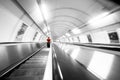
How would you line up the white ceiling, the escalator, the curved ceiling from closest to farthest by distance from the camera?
the escalator
the white ceiling
the curved ceiling

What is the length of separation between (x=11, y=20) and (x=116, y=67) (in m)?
6.95

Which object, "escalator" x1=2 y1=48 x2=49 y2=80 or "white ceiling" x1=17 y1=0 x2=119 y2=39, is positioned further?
"white ceiling" x1=17 y1=0 x2=119 y2=39

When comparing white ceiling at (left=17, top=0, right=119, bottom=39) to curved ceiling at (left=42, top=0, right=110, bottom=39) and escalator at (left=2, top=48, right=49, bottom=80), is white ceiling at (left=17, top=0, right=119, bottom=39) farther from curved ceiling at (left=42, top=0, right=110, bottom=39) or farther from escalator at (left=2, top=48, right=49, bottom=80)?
escalator at (left=2, top=48, right=49, bottom=80)

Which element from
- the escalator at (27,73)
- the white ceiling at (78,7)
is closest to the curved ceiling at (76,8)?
the white ceiling at (78,7)

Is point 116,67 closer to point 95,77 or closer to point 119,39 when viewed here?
point 95,77

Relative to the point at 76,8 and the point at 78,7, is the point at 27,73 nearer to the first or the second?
the point at 78,7

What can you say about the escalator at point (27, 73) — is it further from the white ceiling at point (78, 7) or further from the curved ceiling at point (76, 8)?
the curved ceiling at point (76, 8)

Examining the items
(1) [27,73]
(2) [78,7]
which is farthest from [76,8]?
(1) [27,73]

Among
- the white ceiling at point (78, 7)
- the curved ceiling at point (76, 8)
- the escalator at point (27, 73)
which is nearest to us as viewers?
the escalator at point (27, 73)

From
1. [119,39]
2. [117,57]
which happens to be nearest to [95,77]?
[117,57]

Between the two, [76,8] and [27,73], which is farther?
[76,8]

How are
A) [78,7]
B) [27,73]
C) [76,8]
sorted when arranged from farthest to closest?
1. [76,8]
2. [78,7]
3. [27,73]

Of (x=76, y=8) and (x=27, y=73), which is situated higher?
(x=76, y=8)

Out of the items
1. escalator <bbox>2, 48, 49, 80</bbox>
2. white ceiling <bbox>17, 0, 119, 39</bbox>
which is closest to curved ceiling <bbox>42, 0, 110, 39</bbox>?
white ceiling <bbox>17, 0, 119, 39</bbox>
